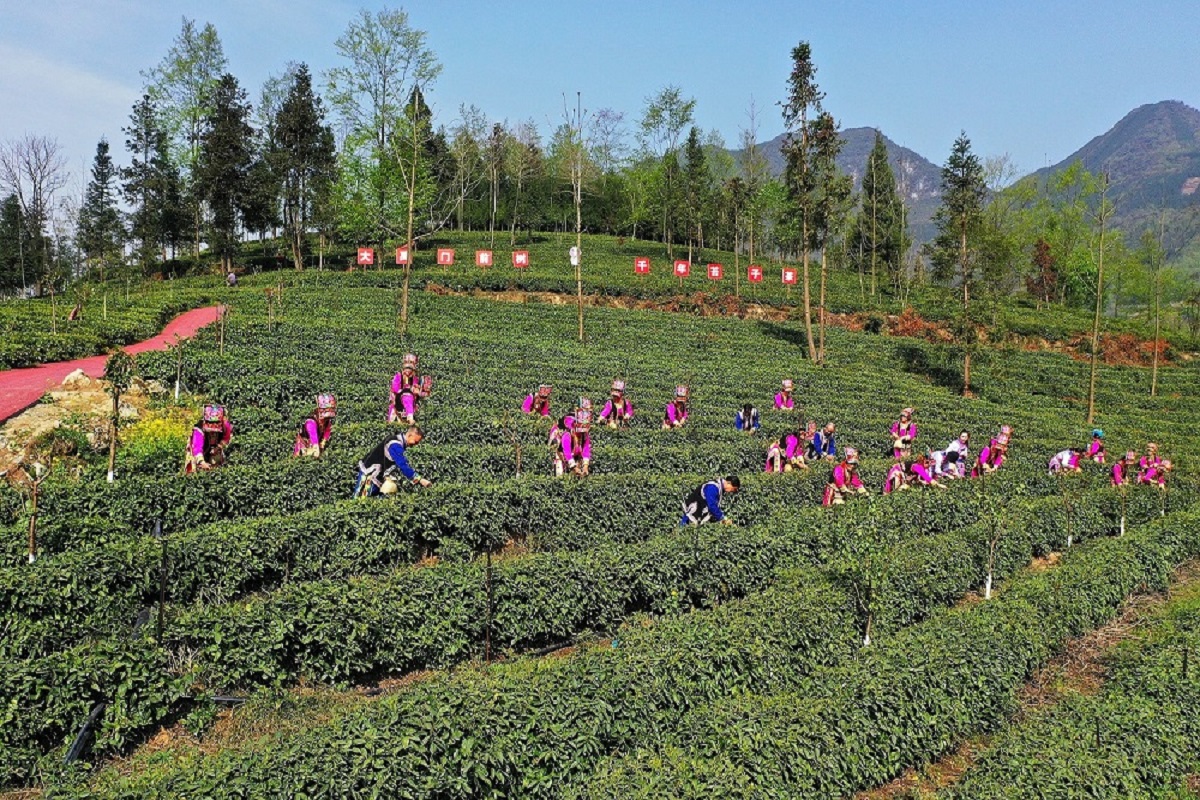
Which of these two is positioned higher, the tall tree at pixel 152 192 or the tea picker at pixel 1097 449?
the tall tree at pixel 152 192

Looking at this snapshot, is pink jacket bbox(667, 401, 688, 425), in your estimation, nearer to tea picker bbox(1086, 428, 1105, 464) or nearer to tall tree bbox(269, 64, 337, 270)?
tea picker bbox(1086, 428, 1105, 464)

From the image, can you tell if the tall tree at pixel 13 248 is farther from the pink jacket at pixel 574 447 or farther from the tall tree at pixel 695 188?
the pink jacket at pixel 574 447

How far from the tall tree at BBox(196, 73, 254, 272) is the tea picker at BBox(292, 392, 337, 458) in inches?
1614

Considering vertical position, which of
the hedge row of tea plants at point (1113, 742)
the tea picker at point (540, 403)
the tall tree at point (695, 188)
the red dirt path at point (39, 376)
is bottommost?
the hedge row of tea plants at point (1113, 742)

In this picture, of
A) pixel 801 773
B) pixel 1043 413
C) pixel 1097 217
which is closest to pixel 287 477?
pixel 801 773

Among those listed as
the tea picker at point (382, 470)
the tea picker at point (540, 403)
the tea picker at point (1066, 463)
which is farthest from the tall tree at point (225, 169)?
the tea picker at point (1066, 463)

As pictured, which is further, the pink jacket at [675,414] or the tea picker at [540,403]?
the pink jacket at [675,414]

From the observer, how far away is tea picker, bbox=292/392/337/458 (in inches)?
479

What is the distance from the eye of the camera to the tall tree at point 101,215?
53969 mm

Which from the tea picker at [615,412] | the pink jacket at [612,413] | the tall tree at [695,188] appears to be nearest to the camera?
the tea picker at [615,412]

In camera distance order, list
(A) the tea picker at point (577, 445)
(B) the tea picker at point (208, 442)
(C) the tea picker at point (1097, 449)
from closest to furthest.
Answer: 1. (B) the tea picker at point (208, 442)
2. (A) the tea picker at point (577, 445)
3. (C) the tea picker at point (1097, 449)

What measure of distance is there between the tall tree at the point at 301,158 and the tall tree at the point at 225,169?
7.32 ft

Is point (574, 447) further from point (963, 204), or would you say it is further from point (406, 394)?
point (963, 204)

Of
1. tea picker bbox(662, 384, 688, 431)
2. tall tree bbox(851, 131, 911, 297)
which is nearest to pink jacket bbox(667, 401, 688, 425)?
tea picker bbox(662, 384, 688, 431)
